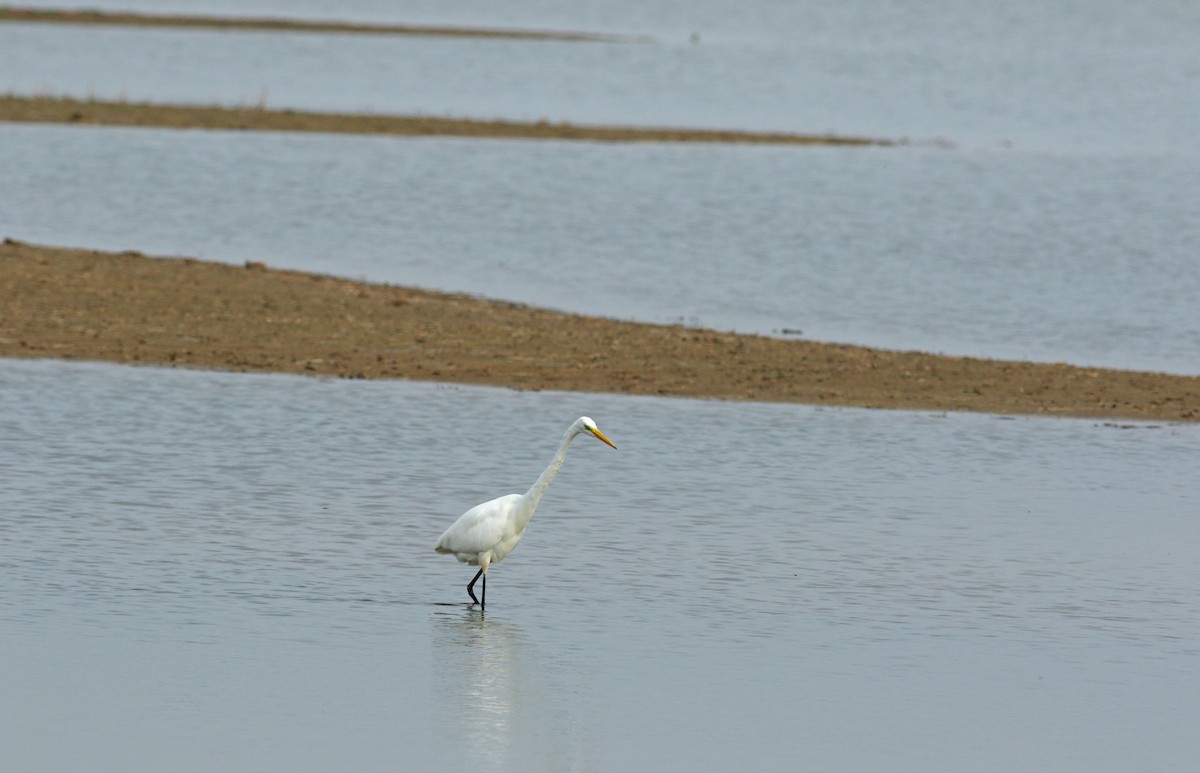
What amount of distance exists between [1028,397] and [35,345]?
35.8 feet

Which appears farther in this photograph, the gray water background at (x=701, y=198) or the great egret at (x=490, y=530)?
the gray water background at (x=701, y=198)

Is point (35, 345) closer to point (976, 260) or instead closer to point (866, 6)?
point (976, 260)

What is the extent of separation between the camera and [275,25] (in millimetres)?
82250

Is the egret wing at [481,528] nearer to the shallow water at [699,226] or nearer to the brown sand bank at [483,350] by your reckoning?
the brown sand bank at [483,350]

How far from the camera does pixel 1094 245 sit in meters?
32.0

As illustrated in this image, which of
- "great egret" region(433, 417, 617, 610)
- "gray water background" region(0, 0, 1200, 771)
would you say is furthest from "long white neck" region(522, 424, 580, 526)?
"gray water background" region(0, 0, 1200, 771)

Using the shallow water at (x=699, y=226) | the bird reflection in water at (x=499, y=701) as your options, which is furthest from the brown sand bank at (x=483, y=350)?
the bird reflection in water at (x=499, y=701)

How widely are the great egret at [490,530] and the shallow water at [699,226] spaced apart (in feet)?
39.3

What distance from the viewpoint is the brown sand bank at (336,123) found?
41344 mm

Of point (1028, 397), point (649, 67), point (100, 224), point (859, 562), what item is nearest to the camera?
point (859, 562)

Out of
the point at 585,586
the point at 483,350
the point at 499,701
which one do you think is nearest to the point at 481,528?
the point at 585,586

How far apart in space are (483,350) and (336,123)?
22210 millimetres

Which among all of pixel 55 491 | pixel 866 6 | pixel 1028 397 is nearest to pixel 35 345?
pixel 55 491

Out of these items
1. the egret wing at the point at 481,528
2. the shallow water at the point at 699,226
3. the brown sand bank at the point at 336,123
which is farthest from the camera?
the brown sand bank at the point at 336,123
